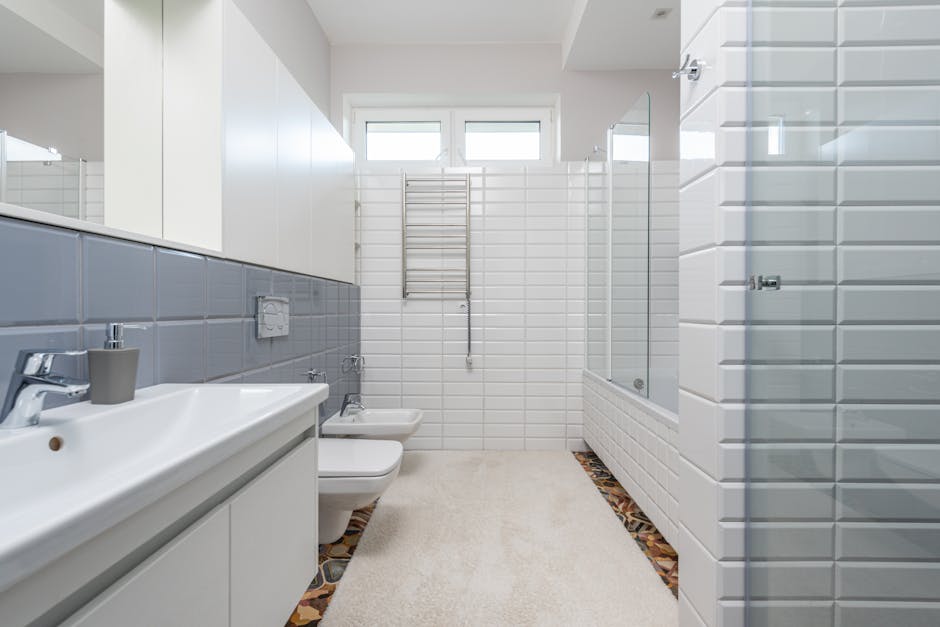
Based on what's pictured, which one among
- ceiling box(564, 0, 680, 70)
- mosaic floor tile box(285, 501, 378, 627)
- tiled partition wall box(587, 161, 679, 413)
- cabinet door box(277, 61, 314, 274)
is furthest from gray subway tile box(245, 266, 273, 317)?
ceiling box(564, 0, 680, 70)

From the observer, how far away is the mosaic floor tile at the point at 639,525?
182 centimetres

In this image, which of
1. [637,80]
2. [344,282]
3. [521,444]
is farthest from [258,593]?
[637,80]

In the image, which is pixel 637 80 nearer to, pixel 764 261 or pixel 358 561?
pixel 764 261

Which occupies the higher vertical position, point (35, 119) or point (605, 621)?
point (35, 119)

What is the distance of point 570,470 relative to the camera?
2951 mm

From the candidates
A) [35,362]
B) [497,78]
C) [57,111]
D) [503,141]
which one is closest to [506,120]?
[503,141]

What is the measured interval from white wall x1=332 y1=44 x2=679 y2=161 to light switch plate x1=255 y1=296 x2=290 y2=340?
6.14 feet

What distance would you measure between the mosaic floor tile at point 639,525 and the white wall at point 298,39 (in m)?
2.86

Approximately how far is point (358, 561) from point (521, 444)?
1670mm

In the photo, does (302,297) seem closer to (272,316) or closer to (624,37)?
(272,316)

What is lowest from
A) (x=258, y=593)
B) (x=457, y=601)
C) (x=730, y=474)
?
(x=457, y=601)

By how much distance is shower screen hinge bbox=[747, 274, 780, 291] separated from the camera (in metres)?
1.10

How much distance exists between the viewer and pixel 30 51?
96 centimetres

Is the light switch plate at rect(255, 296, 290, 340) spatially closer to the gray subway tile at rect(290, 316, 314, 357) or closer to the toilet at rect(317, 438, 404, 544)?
the gray subway tile at rect(290, 316, 314, 357)
